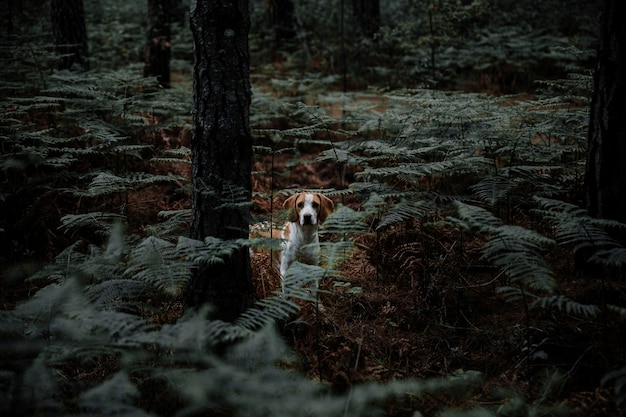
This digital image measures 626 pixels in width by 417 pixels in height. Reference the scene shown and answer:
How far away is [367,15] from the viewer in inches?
557

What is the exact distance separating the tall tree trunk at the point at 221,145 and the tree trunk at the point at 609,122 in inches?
113

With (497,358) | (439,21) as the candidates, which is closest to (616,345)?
(497,358)

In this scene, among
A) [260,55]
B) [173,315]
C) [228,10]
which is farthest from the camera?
[260,55]

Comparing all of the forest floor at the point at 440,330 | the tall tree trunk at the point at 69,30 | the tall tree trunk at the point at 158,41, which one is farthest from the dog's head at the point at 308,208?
the tall tree trunk at the point at 69,30

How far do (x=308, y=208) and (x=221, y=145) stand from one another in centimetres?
163

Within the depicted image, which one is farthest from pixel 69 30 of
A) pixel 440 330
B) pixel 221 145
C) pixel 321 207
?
pixel 440 330

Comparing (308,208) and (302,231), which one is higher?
Result: (308,208)

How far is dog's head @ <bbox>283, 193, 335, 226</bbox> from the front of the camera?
4.68 metres

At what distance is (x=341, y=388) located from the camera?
3.04m

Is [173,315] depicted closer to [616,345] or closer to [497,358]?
[497,358]

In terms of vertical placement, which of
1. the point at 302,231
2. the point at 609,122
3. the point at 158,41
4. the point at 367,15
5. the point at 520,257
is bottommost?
the point at 302,231

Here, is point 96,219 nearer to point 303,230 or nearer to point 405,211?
point 303,230

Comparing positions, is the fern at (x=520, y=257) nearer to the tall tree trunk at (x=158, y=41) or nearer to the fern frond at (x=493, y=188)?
the fern frond at (x=493, y=188)

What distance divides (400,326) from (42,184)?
4.55 metres
